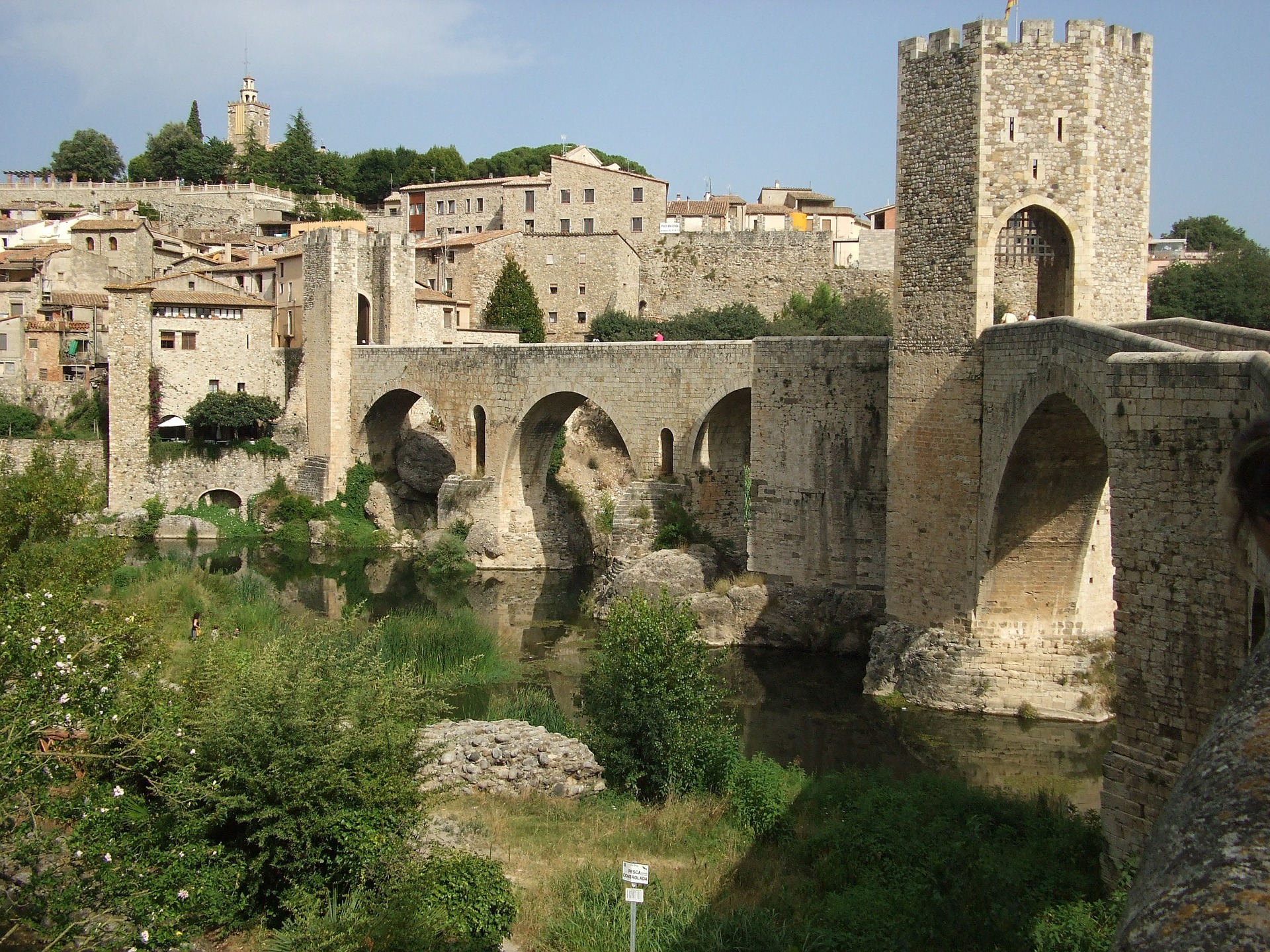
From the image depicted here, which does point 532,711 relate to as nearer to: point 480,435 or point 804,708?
point 804,708

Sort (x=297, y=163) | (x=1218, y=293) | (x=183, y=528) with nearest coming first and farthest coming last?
(x=183, y=528) → (x=1218, y=293) → (x=297, y=163)

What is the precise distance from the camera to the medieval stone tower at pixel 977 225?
51.1 feet

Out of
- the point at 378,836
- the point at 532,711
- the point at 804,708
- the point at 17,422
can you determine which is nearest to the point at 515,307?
the point at 17,422

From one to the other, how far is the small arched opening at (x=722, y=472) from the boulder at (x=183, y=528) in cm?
1465

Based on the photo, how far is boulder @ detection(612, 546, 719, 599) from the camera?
21.5m

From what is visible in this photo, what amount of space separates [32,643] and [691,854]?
19.4 ft

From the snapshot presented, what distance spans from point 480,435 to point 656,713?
57.4ft

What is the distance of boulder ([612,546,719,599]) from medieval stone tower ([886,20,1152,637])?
487 centimetres

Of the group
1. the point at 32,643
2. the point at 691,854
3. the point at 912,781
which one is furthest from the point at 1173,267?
the point at 32,643

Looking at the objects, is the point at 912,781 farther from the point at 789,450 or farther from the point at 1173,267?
the point at 1173,267

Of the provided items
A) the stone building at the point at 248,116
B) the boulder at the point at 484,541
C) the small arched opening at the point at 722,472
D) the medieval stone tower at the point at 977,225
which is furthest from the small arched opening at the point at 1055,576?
the stone building at the point at 248,116

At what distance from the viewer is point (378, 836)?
917cm

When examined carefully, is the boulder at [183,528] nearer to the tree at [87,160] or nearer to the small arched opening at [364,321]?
A: the small arched opening at [364,321]

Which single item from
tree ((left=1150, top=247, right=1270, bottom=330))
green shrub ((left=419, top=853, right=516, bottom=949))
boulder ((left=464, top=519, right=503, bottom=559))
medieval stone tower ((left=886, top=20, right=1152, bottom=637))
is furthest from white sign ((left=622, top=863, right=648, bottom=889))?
tree ((left=1150, top=247, right=1270, bottom=330))
